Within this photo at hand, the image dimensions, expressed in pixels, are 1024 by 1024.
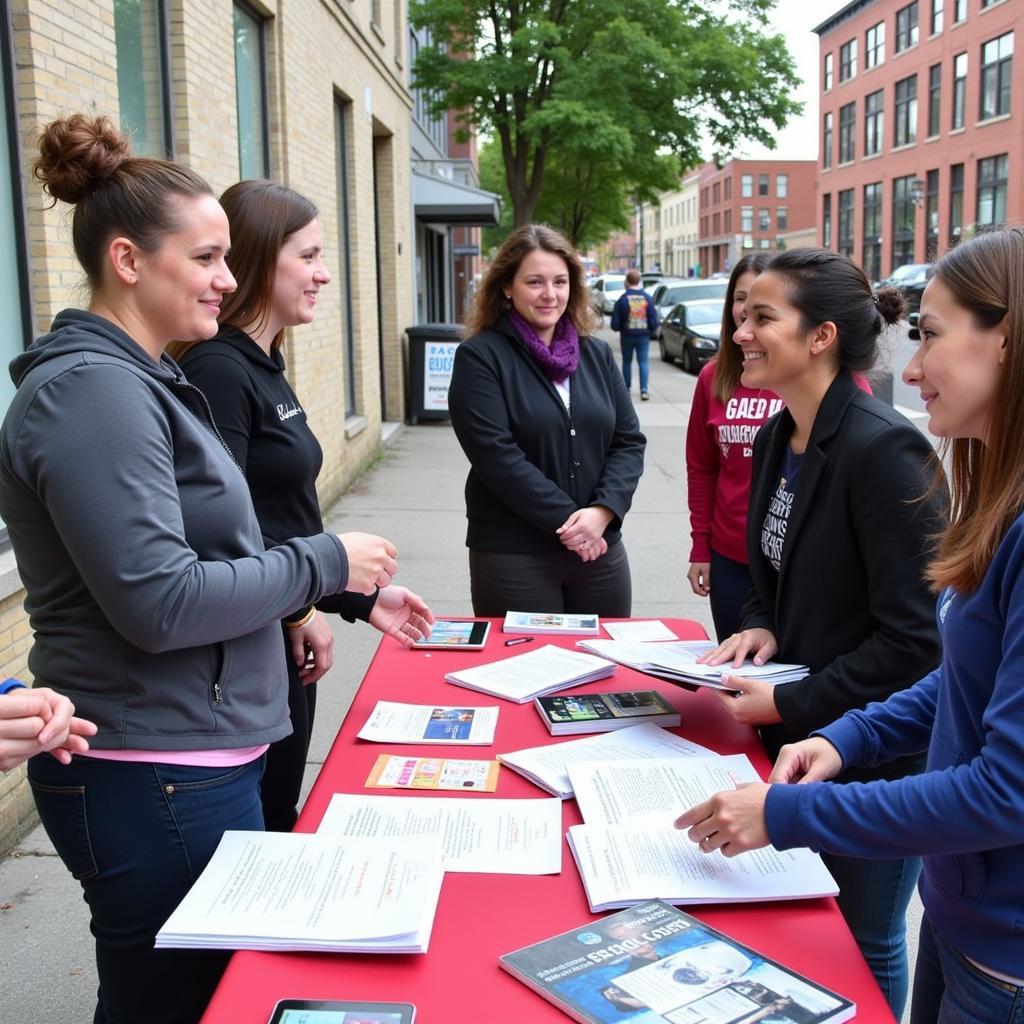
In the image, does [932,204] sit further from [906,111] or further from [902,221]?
[906,111]

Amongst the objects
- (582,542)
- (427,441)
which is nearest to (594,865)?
(582,542)

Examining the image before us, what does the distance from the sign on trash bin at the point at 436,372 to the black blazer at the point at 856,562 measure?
11629 millimetres

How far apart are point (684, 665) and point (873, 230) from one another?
59.0 metres

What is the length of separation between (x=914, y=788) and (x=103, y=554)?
128 centimetres

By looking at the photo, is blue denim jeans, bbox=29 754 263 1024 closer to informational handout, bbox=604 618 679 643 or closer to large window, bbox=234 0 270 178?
informational handout, bbox=604 618 679 643

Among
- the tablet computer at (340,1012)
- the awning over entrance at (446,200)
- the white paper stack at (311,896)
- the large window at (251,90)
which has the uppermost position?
the awning over entrance at (446,200)

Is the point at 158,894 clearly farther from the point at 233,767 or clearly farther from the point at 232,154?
the point at 232,154

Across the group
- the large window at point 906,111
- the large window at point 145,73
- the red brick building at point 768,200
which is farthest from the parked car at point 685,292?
the red brick building at point 768,200

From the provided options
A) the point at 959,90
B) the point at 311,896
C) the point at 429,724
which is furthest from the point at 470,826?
the point at 959,90

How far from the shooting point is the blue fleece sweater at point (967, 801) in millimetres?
1470

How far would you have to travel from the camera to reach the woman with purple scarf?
3.65 metres

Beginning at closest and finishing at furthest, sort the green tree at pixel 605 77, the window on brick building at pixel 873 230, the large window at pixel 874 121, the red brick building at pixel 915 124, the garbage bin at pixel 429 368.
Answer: the garbage bin at pixel 429 368
the green tree at pixel 605 77
the red brick building at pixel 915 124
the large window at pixel 874 121
the window on brick building at pixel 873 230

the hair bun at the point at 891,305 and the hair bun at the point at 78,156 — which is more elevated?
the hair bun at the point at 78,156

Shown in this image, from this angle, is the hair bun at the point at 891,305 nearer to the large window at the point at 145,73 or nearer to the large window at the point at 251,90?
the large window at the point at 145,73
